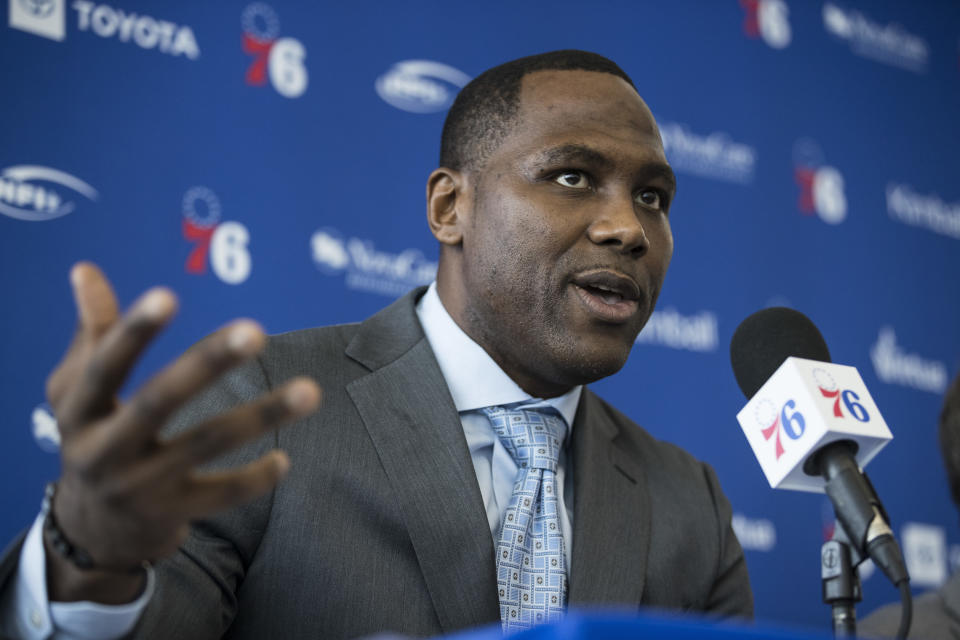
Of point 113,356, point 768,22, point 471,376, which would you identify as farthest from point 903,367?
point 113,356

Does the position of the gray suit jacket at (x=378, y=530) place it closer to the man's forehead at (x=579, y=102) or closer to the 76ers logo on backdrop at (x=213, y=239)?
the man's forehead at (x=579, y=102)

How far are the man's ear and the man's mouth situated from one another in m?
0.32

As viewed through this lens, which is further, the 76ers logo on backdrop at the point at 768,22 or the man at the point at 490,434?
the 76ers logo on backdrop at the point at 768,22

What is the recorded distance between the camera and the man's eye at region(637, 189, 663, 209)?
75.4 inches

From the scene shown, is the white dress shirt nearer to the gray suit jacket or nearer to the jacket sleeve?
the gray suit jacket

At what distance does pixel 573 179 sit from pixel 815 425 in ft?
2.51

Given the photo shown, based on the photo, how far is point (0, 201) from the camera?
2.16 metres

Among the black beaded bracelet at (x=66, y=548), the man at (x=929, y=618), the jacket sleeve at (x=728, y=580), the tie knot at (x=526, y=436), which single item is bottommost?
the man at (x=929, y=618)

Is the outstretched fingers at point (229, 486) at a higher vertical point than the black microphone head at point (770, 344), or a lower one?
lower

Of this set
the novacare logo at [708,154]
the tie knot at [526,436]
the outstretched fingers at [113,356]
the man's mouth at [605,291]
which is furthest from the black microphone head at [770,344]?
the novacare logo at [708,154]

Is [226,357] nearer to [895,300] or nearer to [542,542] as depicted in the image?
[542,542]

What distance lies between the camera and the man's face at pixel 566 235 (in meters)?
1.76

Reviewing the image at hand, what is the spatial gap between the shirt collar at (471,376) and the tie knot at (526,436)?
0.03m

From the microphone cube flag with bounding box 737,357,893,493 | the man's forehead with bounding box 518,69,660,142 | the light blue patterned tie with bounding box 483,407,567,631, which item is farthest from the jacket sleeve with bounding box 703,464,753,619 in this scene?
the man's forehead with bounding box 518,69,660,142
